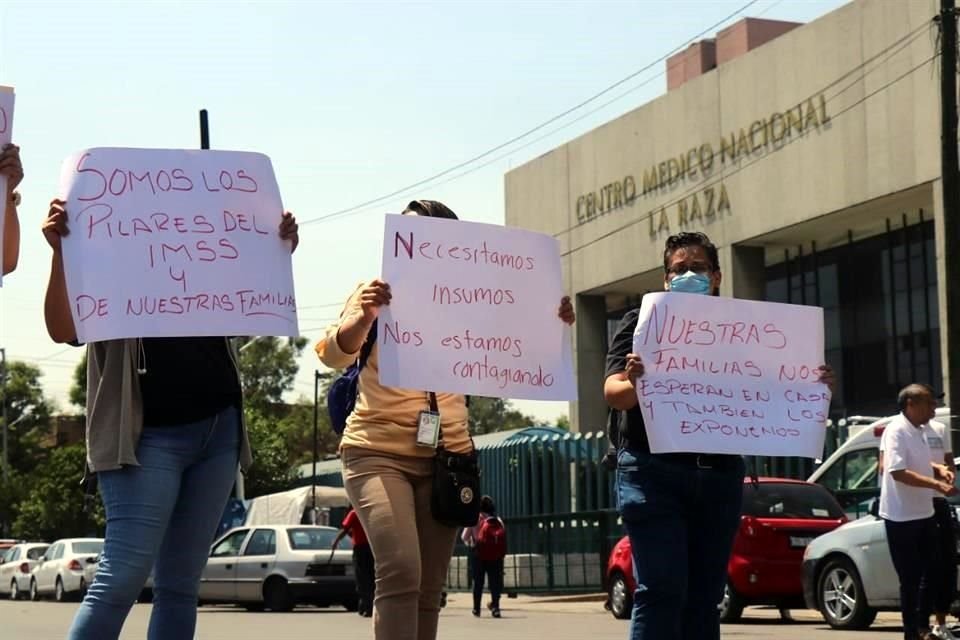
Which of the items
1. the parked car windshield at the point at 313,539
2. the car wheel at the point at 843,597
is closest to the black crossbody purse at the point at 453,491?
the car wheel at the point at 843,597

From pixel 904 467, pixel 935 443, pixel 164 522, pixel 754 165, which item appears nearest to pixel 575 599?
pixel 754 165

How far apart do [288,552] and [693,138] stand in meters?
18.1

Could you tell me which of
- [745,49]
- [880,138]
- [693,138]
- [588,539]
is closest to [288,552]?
[588,539]

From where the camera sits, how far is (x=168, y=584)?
18.9 feet

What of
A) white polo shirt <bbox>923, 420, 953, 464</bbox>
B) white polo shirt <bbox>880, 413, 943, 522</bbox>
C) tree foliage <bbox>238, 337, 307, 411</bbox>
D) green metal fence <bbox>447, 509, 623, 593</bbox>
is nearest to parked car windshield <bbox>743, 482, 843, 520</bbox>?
white polo shirt <bbox>923, 420, 953, 464</bbox>

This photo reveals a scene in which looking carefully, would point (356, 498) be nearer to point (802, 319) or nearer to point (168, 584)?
point (168, 584)

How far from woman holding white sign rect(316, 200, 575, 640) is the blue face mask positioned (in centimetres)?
99

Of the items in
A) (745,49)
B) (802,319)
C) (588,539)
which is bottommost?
(588,539)

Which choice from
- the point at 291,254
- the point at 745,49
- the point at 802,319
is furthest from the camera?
the point at 745,49

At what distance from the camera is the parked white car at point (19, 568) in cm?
4088

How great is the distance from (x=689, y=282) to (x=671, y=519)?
98 centimetres

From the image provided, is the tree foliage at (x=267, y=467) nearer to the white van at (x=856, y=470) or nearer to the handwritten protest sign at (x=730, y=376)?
the white van at (x=856, y=470)

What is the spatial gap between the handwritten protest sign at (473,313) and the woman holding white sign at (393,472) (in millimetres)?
116

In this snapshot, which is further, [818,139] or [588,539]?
[818,139]
